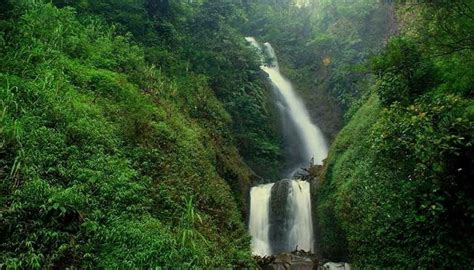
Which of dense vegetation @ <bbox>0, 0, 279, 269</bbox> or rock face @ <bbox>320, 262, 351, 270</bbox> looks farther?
rock face @ <bbox>320, 262, 351, 270</bbox>

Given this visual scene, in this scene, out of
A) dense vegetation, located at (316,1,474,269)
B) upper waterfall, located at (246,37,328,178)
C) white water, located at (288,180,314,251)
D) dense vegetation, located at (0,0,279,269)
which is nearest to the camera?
dense vegetation, located at (0,0,279,269)

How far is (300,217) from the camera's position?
14.1 metres

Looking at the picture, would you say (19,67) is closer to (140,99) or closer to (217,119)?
(140,99)

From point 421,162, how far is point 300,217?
7.05 meters

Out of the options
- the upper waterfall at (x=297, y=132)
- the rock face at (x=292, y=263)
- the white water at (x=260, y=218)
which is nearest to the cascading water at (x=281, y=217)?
the white water at (x=260, y=218)

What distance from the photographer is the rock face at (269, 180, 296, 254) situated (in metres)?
13.9

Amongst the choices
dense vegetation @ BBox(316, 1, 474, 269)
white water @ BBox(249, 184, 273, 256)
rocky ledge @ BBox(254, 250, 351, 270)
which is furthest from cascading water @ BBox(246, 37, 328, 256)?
dense vegetation @ BBox(316, 1, 474, 269)

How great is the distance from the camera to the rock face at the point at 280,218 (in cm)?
1391

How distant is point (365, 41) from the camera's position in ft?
85.0

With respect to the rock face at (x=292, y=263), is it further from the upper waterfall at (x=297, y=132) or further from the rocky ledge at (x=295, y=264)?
the upper waterfall at (x=297, y=132)

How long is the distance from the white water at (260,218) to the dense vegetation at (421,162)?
3566 mm

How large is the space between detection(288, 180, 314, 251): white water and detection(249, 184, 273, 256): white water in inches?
33.0

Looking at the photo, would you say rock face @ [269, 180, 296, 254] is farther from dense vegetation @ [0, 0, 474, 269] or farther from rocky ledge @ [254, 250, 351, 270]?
rocky ledge @ [254, 250, 351, 270]

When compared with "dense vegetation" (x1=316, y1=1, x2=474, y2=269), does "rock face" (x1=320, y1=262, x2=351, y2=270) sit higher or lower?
lower
